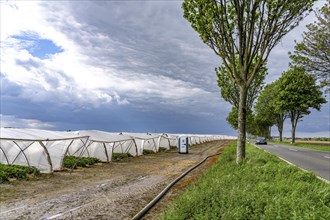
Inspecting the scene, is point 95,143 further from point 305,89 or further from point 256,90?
point 305,89

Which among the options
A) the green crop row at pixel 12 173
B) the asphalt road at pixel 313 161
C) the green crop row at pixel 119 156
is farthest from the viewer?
the green crop row at pixel 119 156

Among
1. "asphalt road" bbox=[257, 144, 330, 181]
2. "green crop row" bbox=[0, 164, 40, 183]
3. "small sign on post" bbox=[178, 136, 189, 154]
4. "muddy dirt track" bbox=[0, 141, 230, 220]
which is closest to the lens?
"muddy dirt track" bbox=[0, 141, 230, 220]

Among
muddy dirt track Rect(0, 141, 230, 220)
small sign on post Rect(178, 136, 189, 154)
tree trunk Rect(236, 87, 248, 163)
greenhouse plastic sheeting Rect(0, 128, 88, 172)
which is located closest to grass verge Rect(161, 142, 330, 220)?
muddy dirt track Rect(0, 141, 230, 220)

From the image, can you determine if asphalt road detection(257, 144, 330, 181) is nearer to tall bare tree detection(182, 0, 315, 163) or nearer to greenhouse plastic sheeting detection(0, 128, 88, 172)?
tall bare tree detection(182, 0, 315, 163)

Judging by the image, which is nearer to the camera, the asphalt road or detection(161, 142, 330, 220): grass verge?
detection(161, 142, 330, 220): grass verge

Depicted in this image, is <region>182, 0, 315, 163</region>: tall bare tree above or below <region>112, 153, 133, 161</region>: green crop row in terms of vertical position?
above

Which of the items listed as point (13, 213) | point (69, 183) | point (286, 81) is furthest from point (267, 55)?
point (286, 81)

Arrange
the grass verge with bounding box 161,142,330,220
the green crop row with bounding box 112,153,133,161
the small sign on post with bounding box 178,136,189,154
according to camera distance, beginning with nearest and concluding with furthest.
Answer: the grass verge with bounding box 161,142,330,220 < the green crop row with bounding box 112,153,133,161 < the small sign on post with bounding box 178,136,189,154

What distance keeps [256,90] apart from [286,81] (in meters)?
15.9

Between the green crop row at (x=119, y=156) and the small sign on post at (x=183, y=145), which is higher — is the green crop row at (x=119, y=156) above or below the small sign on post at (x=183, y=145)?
below

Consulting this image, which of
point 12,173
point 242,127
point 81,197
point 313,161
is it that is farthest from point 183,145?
point 81,197

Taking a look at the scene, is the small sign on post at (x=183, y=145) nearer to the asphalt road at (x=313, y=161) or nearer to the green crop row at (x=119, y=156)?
the green crop row at (x=119, y=156)

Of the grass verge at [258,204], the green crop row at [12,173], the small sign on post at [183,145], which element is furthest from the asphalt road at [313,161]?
the green crop row at [12,173]

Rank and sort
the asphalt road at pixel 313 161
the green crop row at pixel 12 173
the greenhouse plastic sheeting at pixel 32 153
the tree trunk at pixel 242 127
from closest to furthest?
the green crop row at pixel 12 173
the tree trunk at pixel 242 127
the asphalt road at pixel 313 161
the greenhouse plastic sheeting at pixel 32 153
